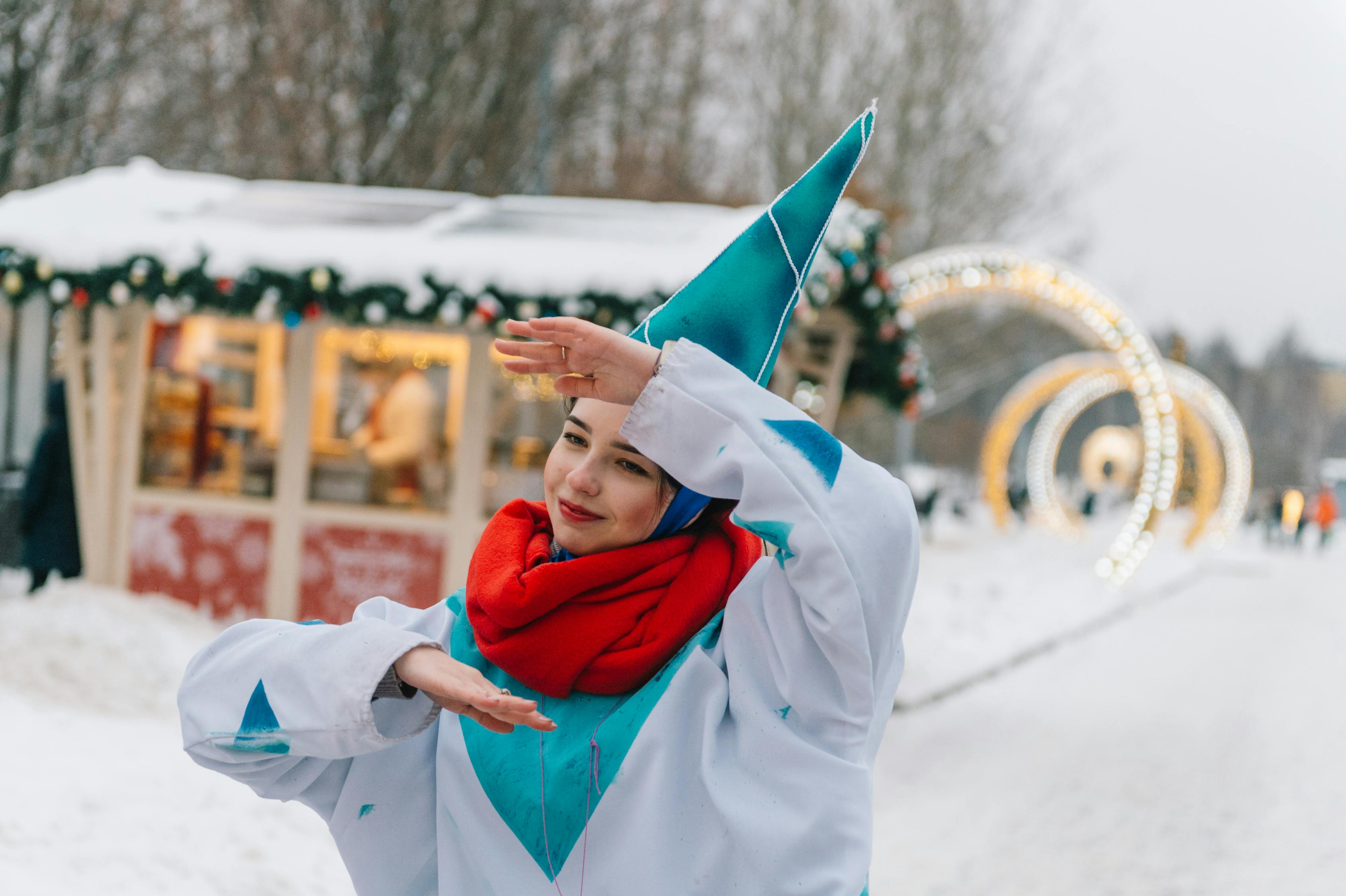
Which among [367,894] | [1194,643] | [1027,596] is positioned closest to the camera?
[367,894]

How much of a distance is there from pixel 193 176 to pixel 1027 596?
1049 cm

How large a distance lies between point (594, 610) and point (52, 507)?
327 inches

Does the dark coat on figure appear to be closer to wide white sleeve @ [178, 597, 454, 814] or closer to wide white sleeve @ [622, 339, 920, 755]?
wide white sleeve @ [178, 597, 454, 814]

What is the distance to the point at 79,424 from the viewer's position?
27.8 feet

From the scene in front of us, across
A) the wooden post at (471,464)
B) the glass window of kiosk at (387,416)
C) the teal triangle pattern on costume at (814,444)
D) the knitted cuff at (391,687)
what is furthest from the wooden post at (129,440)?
the teal triangle pattern on costume at (814,444)

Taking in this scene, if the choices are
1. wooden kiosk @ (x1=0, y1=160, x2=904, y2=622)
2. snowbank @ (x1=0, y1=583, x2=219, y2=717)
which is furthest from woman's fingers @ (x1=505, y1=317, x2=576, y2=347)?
wooden kiosk @ (x1=0, y1=160, x2=904, y2=622)

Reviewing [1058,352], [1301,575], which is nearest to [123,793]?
[1301,575]

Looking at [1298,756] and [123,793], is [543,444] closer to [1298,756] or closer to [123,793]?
[123,793]

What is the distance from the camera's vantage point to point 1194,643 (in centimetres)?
1156

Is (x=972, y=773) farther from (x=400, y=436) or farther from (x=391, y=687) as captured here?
(x=391, y=687)

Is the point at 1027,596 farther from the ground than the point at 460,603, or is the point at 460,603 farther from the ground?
the point at 460,603

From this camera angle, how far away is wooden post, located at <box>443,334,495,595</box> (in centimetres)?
813

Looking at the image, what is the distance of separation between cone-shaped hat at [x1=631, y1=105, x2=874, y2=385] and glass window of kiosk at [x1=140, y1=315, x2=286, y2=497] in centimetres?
730

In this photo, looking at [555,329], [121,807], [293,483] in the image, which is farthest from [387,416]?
[555,329]
